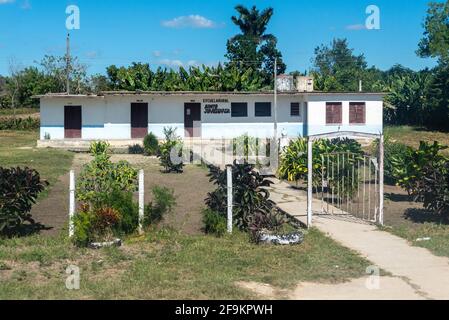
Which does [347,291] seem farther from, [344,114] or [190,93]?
[344,114]

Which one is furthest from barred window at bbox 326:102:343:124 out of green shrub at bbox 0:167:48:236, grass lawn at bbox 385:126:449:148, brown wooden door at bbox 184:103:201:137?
green shrub at bbox 0:167:48:236

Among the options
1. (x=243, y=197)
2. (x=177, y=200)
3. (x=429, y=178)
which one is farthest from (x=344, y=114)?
(x=243, y=197)

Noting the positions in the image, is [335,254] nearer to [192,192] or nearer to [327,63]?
[192,192]

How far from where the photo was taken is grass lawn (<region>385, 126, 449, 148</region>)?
34.7m

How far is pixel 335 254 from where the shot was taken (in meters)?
8.91

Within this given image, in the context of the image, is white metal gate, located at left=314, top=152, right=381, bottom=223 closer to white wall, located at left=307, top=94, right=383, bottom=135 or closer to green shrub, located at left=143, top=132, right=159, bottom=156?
green shrub, located at left=143, top=132, right=159, bottom=156

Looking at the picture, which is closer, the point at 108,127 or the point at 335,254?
the point at 335,254

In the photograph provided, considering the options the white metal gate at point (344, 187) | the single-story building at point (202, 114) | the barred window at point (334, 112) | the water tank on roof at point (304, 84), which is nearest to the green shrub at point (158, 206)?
the white metal gate at point (344, 187)

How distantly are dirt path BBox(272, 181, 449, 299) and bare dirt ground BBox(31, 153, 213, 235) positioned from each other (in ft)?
7.32

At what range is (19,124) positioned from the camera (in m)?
48.0

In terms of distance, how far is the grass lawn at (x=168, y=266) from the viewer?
6.84m

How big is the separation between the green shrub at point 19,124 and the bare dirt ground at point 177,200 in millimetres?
26068
